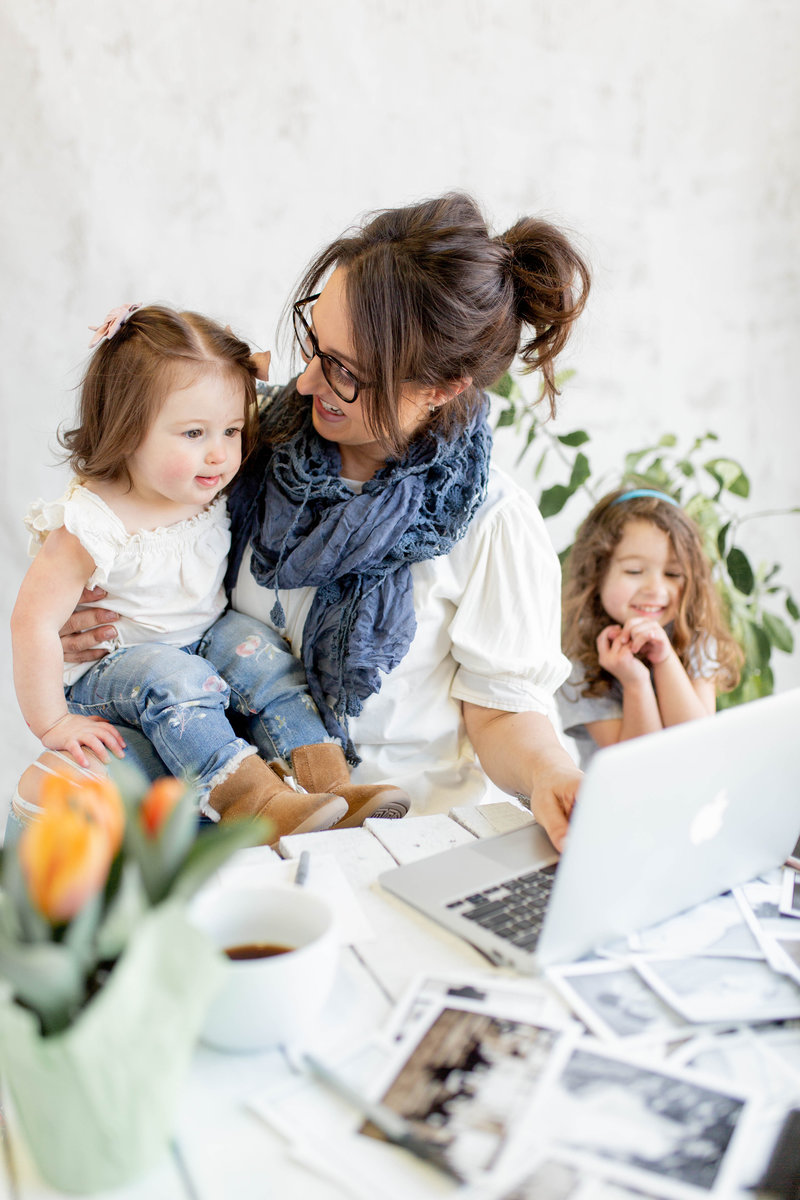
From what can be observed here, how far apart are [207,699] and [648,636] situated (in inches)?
42.8

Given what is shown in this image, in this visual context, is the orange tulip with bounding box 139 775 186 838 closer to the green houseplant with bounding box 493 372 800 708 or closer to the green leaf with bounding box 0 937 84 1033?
the green leaf with bounding box 0 937 84 1033

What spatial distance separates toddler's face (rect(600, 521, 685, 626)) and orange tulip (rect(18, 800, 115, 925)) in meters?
1.75

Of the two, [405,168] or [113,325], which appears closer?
[113,325]

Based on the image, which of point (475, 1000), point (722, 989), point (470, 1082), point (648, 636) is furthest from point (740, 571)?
point (470, 1082)

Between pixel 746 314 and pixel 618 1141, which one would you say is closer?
pixel 618 1141

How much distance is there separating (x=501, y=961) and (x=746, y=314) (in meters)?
2.52

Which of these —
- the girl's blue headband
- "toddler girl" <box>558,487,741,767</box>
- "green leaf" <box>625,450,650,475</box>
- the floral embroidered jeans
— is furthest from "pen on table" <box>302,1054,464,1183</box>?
"green leaf" <box>625,450,650,475</box>

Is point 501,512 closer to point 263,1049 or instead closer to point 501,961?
point 501,961

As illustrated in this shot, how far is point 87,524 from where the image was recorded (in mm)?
1456

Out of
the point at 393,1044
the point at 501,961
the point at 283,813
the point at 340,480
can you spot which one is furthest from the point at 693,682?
the point at 393,1044

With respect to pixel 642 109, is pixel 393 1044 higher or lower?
lower

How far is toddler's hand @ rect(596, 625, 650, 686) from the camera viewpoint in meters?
2.13

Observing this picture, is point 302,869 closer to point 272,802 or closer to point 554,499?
point 272,802

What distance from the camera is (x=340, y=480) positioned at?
1.53 meters
